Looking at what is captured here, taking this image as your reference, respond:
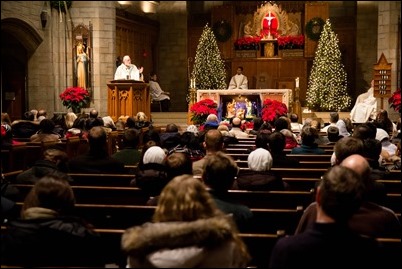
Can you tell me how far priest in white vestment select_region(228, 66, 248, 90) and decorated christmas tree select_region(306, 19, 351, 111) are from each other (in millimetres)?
1854

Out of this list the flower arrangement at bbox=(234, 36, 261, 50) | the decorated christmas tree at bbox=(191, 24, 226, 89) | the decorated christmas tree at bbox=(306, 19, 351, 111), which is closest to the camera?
the decorated christmas tree at bbox=(306, 19, 351, 111)

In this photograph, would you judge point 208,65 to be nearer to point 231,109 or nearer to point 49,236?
point 231,109

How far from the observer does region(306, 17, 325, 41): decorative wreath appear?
18.4 m

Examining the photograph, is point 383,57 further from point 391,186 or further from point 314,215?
point 314,215

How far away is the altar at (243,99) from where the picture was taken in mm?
14523

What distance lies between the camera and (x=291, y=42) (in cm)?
1880

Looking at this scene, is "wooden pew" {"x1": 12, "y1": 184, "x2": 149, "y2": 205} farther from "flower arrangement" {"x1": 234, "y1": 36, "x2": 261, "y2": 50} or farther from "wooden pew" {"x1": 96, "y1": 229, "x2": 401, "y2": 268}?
"flower arrangement" {"x1": 234, "y1": 36, "x2": 261, "y2": 50}

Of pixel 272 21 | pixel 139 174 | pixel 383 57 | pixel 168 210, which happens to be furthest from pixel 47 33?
pixel 168 210

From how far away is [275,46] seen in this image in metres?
19.2

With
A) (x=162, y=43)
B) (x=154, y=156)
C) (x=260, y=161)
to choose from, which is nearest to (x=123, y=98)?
(x=162, y=43)

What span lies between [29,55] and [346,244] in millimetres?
14037

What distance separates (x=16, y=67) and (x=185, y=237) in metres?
14.1

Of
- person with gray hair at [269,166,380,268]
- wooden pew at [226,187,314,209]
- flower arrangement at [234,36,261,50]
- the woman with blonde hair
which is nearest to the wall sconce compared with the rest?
flower arrangement at [234,36,261,50]

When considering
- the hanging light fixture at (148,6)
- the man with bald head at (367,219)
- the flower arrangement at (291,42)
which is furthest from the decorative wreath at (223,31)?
the man with bald head at (367,219)
